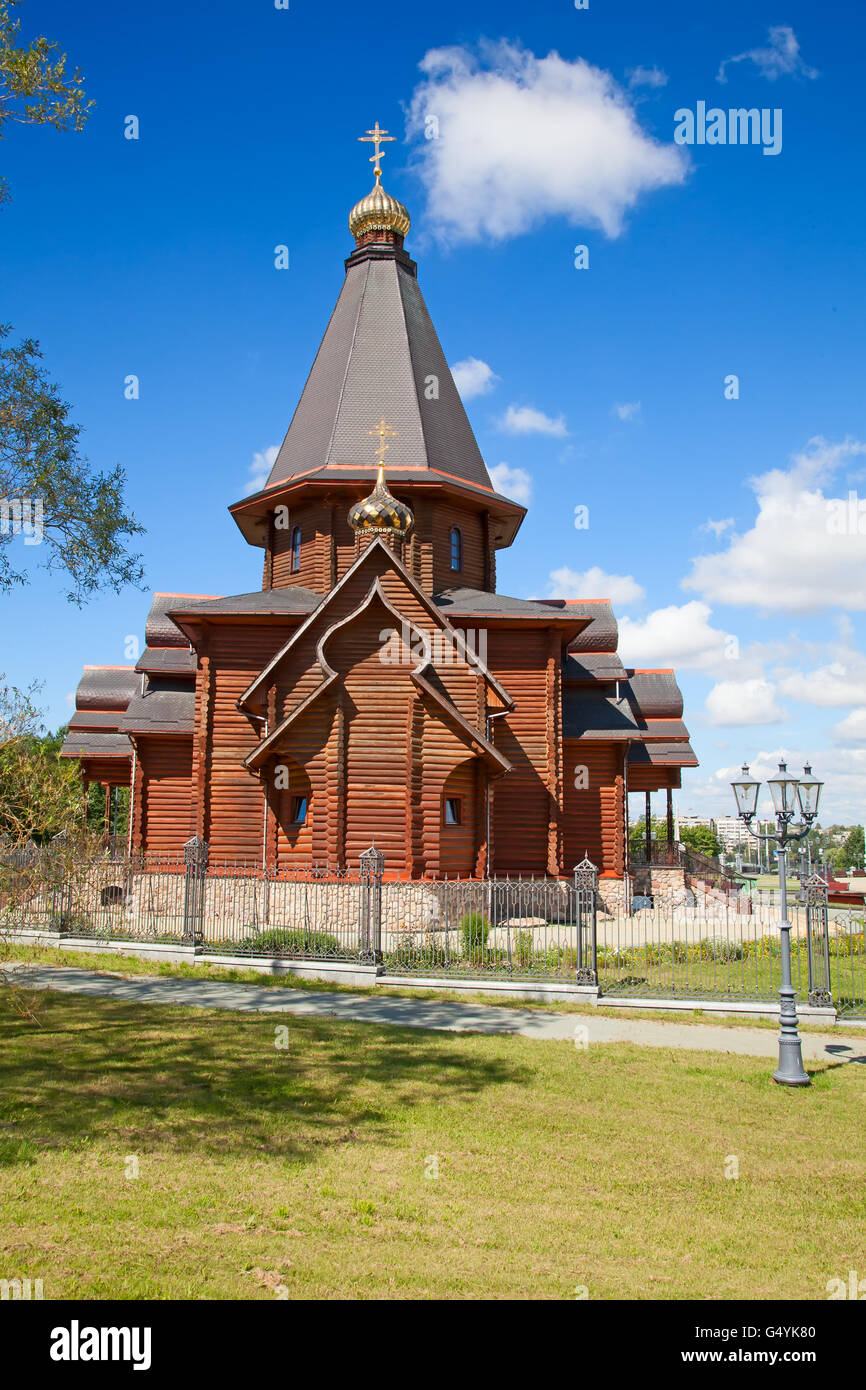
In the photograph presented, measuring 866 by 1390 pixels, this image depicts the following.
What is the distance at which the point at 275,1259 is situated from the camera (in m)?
4.68

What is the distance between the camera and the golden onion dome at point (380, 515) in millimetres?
19766

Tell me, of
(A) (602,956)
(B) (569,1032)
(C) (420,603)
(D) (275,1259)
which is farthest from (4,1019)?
(C) (420,603)

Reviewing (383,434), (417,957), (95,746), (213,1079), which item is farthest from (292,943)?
(95,746)

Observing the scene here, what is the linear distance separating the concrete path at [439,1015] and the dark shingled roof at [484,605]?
1072 cm

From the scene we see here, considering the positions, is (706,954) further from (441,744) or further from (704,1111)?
(704,1111)

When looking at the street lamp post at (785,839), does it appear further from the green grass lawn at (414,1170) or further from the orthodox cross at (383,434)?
the orthodox cross at (383,434)

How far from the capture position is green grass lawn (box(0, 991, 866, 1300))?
15.1 ft

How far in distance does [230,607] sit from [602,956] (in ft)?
37.4

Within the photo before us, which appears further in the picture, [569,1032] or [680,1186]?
[569,1032]

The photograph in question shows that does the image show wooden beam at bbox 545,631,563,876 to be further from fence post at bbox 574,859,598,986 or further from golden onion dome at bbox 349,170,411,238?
golden onion dome at bbox 349,170,411,238

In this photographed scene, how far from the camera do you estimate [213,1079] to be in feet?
26.4

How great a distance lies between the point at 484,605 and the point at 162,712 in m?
8.53

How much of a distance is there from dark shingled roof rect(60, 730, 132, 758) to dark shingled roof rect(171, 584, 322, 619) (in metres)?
6.47

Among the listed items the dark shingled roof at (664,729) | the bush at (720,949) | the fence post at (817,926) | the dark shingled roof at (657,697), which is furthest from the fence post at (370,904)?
the dark shingled roof at (657,697)
